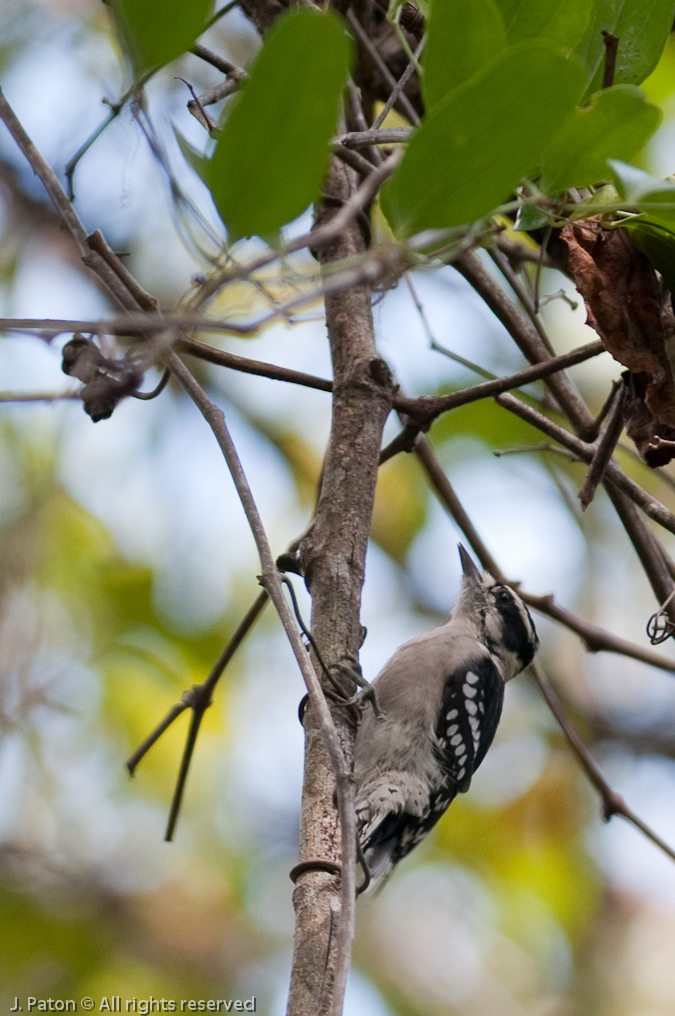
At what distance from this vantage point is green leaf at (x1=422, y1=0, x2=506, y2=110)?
1076 millimetres

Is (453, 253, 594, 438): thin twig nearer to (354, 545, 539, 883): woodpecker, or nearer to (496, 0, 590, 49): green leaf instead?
(496, 0, 590, 49): green leaf

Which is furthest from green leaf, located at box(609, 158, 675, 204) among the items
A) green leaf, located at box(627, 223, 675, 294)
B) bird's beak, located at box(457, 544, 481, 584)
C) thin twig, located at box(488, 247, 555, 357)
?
bird's beak, located at box(457, 544, 481, 584)

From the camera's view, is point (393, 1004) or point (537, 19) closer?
point (537, 19)

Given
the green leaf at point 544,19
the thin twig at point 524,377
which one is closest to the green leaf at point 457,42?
the green leaf at point 544,19

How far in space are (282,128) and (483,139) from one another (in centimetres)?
19

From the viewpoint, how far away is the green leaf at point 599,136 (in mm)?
1098

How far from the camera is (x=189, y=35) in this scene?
938mm

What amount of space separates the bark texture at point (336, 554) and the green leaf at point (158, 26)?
0.80m

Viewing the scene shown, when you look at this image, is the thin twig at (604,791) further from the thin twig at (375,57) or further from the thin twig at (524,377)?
the thin twig at (375,57)

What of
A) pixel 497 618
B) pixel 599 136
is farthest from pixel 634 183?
pixel 497 618

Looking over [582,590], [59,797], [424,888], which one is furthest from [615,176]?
[424,888]

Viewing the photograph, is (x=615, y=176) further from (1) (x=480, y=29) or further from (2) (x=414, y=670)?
(2) (x=414, y=670)

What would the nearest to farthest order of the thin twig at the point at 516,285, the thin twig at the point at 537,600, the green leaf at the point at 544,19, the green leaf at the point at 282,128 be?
the green leaf at the point at 282,128 < the green leaf at the point at 544,19 < the thin twig at the point at 516,285 < the thin twig at the point at 537,600

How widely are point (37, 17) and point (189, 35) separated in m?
4.85
